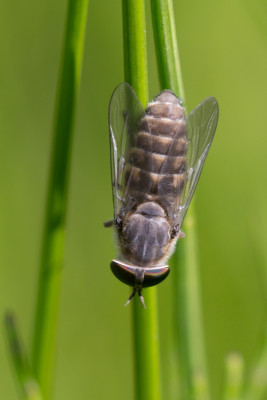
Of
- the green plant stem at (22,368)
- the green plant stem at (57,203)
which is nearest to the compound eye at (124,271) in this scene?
the green plant stem at (57,203)

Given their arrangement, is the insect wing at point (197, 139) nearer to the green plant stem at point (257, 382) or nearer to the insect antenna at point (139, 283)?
the insect antenna at point (139, 283)

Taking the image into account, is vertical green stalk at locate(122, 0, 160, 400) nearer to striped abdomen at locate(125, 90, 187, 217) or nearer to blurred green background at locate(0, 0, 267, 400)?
striped abdomen at locate(125, 90, 187, 217)

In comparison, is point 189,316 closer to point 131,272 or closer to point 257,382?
point 257,382

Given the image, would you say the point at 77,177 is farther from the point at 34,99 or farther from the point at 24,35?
the point at 24,35

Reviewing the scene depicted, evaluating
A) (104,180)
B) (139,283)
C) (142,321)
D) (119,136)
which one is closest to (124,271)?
(139,283)

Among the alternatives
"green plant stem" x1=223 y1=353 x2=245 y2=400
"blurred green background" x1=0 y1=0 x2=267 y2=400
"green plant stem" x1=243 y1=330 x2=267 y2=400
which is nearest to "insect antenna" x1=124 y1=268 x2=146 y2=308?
"green plant stem" x1=223 y1=353 x2=245 y2=400
